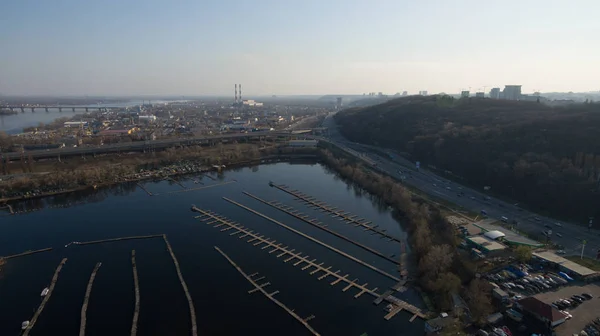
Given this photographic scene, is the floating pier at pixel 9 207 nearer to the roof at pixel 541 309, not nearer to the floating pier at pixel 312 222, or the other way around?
the floating pier at pixel 312 222

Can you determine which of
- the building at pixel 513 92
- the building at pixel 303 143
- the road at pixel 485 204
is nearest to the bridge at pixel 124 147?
the building at pixel 303 143

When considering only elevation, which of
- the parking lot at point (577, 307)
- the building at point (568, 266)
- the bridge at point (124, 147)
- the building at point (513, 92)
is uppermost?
the building at point (513, 92)

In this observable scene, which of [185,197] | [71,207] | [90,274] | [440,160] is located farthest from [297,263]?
[440,160]

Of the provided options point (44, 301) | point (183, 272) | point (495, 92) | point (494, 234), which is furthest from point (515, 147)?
point (495, 92)

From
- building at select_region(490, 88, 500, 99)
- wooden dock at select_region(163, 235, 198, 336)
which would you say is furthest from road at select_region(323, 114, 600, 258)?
building at select_region(490, 88, 500, 99)

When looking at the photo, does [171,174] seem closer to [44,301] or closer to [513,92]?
[44,301]

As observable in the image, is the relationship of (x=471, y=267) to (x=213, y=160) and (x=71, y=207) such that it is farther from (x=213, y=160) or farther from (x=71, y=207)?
(x=213, y=160)
